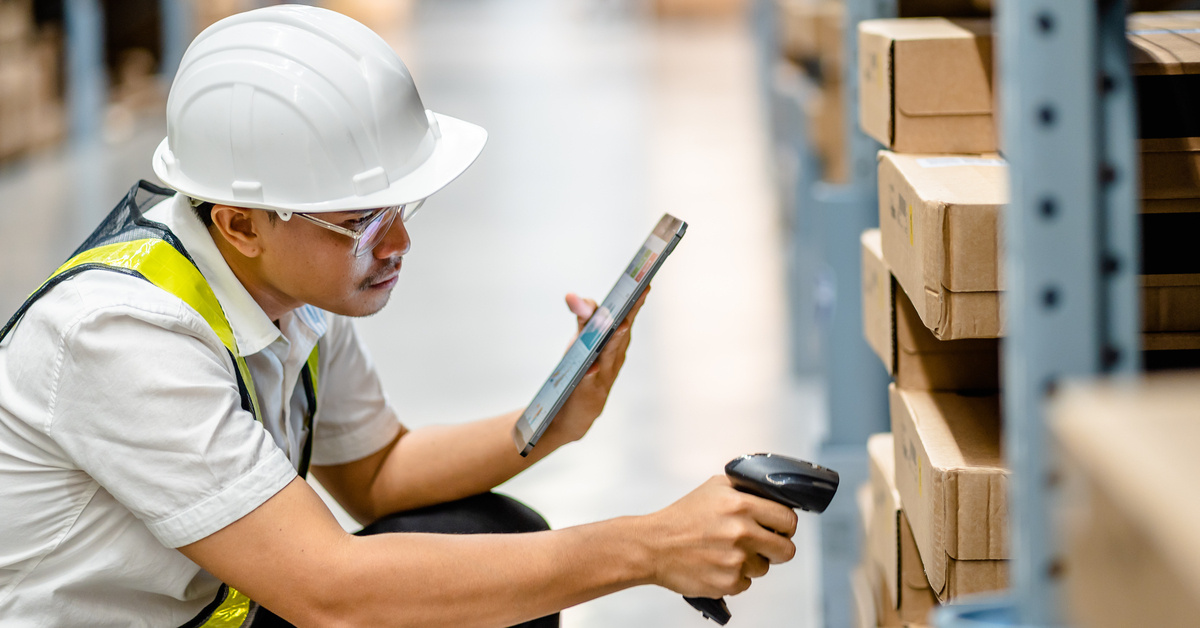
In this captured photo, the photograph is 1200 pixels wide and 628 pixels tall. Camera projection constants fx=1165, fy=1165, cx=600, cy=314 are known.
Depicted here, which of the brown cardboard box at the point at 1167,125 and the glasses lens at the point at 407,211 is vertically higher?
the brown cardboard box at the point at 1167,125

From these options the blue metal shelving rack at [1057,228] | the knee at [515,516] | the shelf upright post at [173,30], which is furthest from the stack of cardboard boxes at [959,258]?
the shelf upright post at [173,30]

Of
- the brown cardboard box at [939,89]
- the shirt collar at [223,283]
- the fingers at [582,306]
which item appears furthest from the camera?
the fingers at [582,306]

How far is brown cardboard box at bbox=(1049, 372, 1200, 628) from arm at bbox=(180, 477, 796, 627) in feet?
2.34

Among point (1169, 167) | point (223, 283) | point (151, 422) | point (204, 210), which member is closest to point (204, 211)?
point (204, 210)

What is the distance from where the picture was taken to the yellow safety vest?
1.44 m

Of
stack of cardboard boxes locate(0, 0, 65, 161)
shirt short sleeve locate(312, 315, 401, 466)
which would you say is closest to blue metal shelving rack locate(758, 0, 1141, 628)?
shirt short sleeve locate(312, 315, 401, 466)

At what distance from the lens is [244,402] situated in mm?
1533

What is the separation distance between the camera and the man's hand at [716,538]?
57.7 inches

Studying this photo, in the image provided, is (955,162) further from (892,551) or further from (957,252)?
(892,551)

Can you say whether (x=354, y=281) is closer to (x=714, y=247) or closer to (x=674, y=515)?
(x=674, y=515)

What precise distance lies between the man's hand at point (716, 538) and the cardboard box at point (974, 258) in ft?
1.04

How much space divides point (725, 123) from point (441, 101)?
2.40 m

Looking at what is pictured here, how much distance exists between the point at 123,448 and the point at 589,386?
0.68 meters

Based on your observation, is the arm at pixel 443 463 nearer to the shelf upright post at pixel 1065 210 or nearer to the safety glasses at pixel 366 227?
the safety glasses at pixel 366 227
